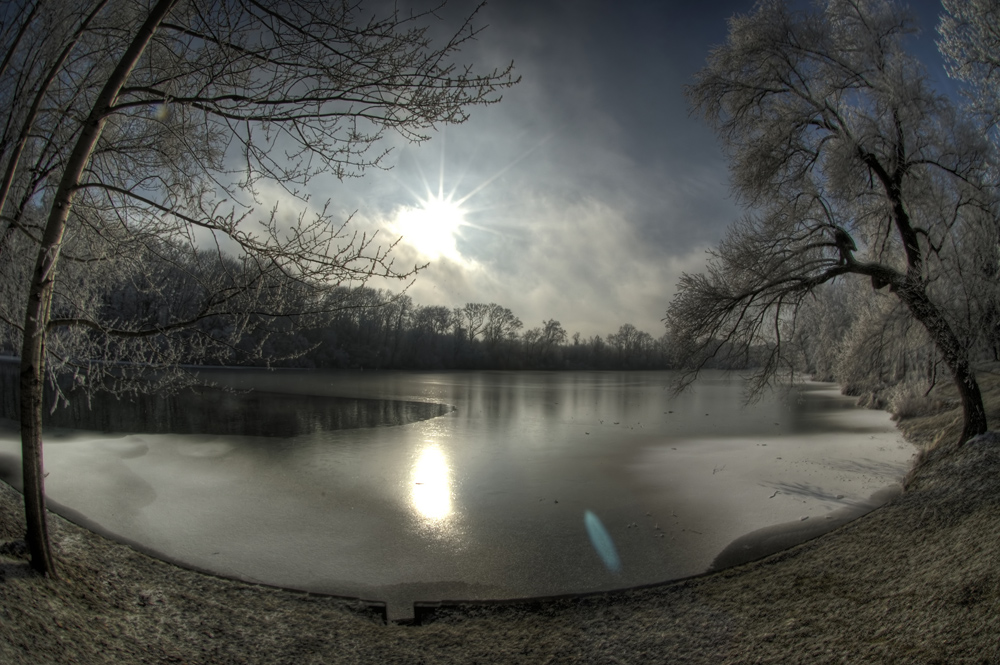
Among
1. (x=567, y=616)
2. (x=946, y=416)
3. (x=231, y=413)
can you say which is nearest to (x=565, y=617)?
(x=567, y=616)

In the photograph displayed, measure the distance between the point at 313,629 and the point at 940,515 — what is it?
20.2 ft

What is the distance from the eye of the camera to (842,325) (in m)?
11.3

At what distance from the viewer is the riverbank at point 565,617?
3307 mm

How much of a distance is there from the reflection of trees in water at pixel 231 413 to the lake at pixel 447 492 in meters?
0.20

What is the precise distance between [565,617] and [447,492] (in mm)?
3939

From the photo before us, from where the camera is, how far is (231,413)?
16078mm

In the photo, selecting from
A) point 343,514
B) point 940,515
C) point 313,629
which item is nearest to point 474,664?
point 313,629

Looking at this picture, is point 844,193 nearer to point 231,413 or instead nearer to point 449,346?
point 231,413

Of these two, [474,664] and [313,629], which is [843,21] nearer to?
[474,664]

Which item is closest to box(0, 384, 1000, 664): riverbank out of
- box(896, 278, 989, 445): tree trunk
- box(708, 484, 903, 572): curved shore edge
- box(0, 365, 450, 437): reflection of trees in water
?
box(708, 484, 903, 572): curved shore edge

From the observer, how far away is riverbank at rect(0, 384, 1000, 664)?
10.8ft

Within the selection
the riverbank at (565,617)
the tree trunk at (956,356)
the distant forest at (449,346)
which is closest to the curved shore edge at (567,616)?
the riverbank at (565,617)

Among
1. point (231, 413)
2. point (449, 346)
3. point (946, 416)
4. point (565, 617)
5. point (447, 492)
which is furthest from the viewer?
point (449, 346)

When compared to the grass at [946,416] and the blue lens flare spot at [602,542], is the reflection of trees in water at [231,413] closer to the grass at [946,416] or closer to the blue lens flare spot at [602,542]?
the blue lens flare spot at [602,542]
